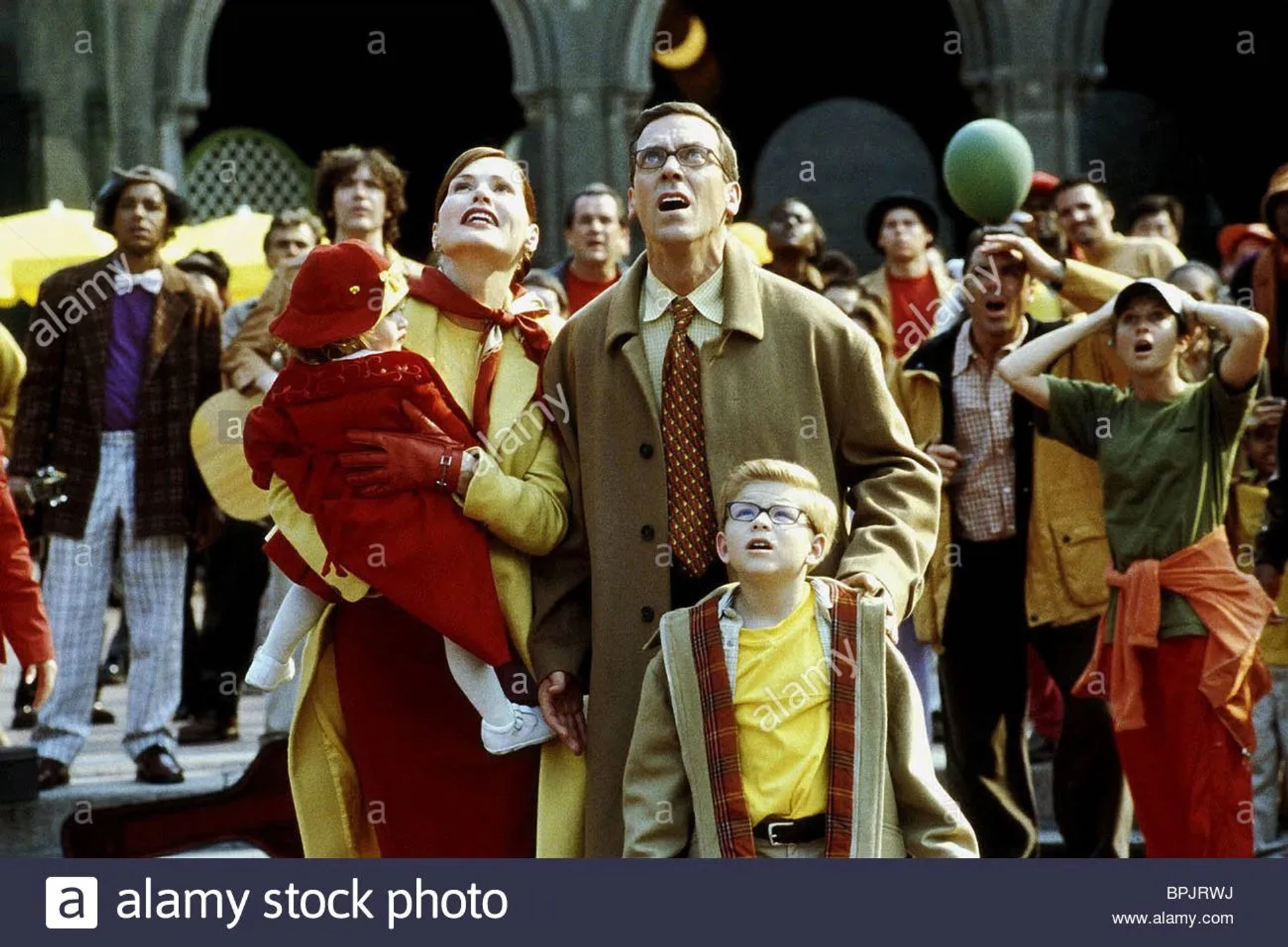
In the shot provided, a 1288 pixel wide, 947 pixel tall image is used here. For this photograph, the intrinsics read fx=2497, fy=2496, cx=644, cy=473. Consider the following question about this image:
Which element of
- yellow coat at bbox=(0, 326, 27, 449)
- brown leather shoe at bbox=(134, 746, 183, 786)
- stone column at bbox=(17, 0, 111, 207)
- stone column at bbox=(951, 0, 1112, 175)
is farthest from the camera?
stone column at bbox=(17, 0, 111, 207)

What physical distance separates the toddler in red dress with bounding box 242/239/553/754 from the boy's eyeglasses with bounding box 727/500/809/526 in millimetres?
633

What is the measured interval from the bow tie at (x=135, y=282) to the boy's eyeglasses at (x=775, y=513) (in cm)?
413

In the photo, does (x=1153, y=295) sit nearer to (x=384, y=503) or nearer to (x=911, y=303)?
(x=384, y=503)

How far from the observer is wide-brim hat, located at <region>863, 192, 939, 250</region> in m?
9.83

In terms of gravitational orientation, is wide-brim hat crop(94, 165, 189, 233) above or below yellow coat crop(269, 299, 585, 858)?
above

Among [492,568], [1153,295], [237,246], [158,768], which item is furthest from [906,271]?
[492,568]

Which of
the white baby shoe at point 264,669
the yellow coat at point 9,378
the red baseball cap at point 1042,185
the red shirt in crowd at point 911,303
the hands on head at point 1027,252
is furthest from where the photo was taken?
the red baseball cap at point 1042,185

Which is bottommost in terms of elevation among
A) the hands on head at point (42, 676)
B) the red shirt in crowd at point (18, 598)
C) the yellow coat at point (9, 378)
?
the hands on head at point (42, 676)

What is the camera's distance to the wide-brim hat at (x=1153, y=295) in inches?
272

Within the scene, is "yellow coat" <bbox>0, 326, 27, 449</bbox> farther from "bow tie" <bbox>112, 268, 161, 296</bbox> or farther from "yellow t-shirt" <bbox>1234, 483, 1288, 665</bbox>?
"yellow t-shirt" <bbox>1234, 483, 1288, 665</bbox>

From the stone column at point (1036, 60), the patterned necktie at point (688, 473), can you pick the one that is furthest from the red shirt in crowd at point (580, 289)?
the stone column at point (1036, 60)

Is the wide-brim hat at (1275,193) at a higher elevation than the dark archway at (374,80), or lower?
lower

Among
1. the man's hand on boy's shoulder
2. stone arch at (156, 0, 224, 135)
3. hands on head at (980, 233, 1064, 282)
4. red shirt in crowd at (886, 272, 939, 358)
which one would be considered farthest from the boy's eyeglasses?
stone arch at (156, 0, 224, 135)

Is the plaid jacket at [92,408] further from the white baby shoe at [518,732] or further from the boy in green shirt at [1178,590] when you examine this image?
the white baby shoe at [518,732]
